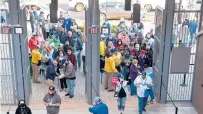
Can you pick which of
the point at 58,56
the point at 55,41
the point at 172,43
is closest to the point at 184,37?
the point at 172,43

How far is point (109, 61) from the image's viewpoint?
1288 cm

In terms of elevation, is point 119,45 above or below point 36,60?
above

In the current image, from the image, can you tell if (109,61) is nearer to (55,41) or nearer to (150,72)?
(150,72)

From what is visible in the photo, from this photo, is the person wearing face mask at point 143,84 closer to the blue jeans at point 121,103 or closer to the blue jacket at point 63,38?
the blue jeans at point 121,103

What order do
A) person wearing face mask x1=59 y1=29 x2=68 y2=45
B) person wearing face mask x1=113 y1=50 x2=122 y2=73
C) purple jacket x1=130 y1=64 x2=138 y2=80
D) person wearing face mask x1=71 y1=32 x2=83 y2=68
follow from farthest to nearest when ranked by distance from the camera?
person wearing face mask x1=59 y1=29 x2=68 y2=45
person wearing face mask x1=71 y1=32 x2=83 y2=68
person wearing face mask x1=113 y1=50 x2=122 y2=73
purple jacket x1=130 y1=64 x2=138 y2=80

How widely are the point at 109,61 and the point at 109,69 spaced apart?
357mm

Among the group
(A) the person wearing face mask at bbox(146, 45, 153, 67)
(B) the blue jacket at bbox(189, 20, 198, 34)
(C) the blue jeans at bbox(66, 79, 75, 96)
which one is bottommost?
(C) the blue jeans at bbox(66, 79, 75, 96)

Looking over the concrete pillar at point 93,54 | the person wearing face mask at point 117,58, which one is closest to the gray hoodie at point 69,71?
the concrete pillar at point 93,54

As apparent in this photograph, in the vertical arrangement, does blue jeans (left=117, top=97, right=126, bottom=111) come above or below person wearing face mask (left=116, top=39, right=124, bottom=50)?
below

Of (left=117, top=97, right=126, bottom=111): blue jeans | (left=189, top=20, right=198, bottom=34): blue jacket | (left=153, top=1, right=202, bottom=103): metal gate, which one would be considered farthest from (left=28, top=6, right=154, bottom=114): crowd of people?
(left=189, top=20, right=198, bottom=34): blue jacket

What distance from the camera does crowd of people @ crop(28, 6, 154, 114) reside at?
37.9ft

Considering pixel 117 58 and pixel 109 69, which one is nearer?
pixel 109 69

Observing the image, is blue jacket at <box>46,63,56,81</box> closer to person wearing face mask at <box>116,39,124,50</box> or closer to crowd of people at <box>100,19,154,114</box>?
crowd of people at <box>100,19,154,114</box>

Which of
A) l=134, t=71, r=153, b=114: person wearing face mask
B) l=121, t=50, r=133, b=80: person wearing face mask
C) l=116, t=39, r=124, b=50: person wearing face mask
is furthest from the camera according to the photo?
l=116, t=39, r=124, b=50: person wearing face mask
